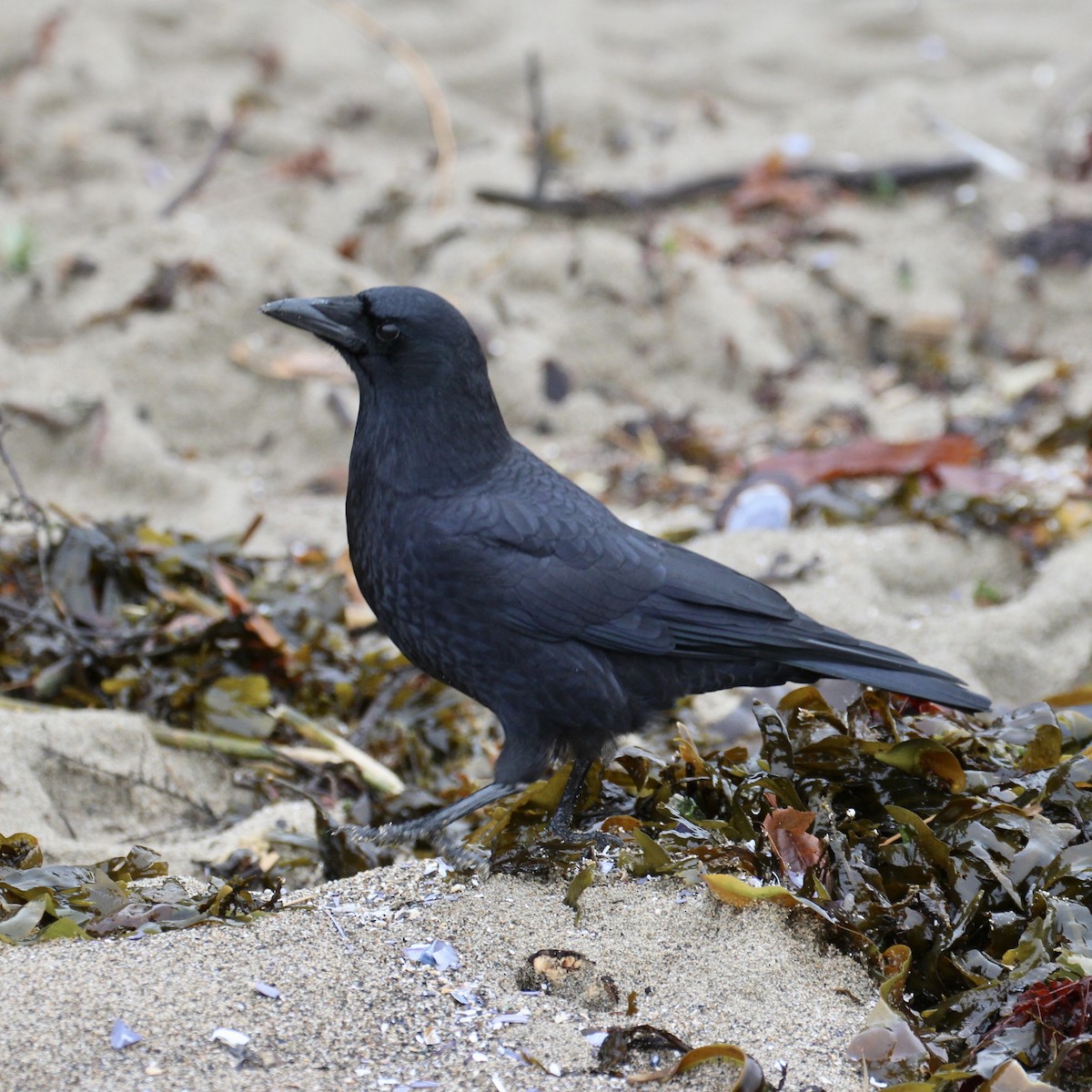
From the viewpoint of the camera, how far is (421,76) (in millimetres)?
7309

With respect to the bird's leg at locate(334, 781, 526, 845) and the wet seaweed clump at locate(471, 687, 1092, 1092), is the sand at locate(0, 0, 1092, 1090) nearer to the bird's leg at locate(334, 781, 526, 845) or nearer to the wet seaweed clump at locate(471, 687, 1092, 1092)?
the wet seaweed clump at locate(471, 687, 1092, 1092)

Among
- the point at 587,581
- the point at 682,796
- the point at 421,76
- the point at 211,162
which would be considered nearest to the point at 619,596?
the point at 587,581

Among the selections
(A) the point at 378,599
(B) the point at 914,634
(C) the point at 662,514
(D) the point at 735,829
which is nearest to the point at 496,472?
(A) the point at 378,599

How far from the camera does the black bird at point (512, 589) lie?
2846 millimetres

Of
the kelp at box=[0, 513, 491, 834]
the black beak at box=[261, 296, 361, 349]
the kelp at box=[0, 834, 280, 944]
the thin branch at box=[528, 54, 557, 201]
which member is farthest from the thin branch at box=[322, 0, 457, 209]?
the kelp at box=[0, 834, 280, 944]

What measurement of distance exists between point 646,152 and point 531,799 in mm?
4847

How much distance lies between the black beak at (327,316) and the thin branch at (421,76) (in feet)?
12.0

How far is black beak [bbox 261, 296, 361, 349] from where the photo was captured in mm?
2994

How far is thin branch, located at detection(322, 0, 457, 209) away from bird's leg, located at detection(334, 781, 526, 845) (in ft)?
13.7

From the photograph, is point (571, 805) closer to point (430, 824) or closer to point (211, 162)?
point (430, 824)

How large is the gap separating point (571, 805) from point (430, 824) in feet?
0.98

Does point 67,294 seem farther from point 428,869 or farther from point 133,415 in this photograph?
point 428,869

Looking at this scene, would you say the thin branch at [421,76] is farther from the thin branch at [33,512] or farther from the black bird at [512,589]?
the black bird at [512,589]

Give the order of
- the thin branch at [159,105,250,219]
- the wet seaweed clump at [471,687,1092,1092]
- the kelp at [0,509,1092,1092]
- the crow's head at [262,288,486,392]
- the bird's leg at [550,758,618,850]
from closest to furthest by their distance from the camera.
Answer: the wet seaweed clump at [471,687,1092,1092], the kelp at [0,509,1092,1092], the bird's leg at [550,758,618,850], the crow's head at [262,288,486,392], the thin branch at [159,105,250,219]
